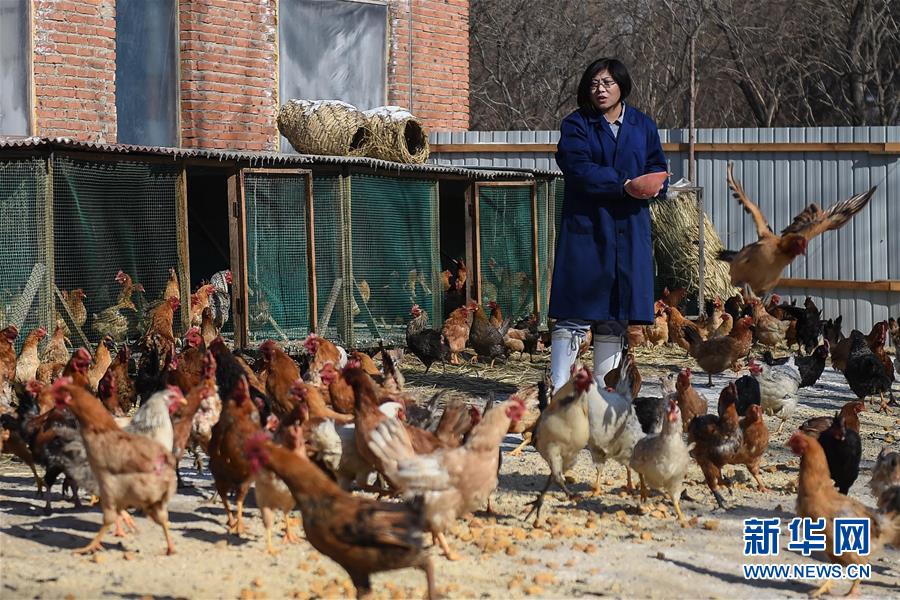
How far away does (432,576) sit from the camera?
195 inches

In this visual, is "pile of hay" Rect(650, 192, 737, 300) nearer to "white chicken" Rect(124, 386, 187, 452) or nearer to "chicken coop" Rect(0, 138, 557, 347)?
"chicken coop" Rect(0, 138, 557, 347)

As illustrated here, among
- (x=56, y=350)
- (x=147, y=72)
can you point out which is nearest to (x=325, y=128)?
(x=147, y=72)

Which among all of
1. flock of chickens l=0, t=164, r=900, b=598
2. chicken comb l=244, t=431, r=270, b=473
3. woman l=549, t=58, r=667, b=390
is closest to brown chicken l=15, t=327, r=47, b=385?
flock of chickens l=0, t=164, r=900, b=598

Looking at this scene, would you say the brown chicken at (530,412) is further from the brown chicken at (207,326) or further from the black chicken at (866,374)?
Answer: the brown chicken at (207,326)

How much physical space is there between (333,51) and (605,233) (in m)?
8.53

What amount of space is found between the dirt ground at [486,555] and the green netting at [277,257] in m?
4.22

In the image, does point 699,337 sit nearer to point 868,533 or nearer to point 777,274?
point 777,274

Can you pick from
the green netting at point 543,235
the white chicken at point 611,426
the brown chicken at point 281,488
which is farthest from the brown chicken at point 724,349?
the brown chicken at point 281,488

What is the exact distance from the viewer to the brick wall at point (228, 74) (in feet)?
45.8

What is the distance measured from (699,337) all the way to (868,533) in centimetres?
613

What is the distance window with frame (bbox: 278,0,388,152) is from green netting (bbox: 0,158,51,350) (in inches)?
206

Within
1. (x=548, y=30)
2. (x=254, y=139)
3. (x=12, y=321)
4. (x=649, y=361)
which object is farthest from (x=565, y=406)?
(x=548, y=30)

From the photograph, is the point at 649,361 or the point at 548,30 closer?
the point at 649,361

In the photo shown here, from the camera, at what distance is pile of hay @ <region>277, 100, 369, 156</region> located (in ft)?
43.1
